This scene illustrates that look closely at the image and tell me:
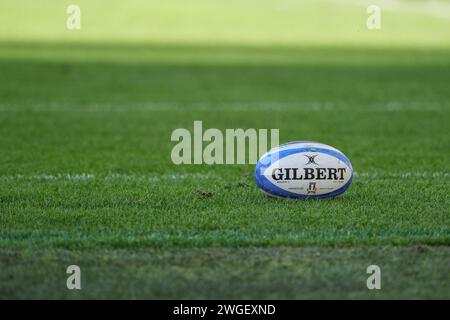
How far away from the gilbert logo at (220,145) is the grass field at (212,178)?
7.3 inches

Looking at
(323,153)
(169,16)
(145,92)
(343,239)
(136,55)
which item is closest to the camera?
(343,239)

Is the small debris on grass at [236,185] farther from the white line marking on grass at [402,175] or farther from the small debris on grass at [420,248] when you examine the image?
the small debris on grass at [420,248]

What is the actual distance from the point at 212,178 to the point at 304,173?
1319 millimetres

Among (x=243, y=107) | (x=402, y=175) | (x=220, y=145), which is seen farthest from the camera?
(x=243, y=107)

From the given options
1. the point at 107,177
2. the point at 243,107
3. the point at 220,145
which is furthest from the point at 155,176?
the point at 243,107

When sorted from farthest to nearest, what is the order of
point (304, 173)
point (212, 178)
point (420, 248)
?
point (212, 178) < point (304, 173) < point (420, 248)

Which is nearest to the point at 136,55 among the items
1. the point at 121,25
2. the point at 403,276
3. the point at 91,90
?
the point at 91,90

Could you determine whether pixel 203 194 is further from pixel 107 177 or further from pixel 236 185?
pixel 107 177

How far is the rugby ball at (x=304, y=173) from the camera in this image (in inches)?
231

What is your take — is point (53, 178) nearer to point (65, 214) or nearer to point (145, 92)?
point (65, 214)

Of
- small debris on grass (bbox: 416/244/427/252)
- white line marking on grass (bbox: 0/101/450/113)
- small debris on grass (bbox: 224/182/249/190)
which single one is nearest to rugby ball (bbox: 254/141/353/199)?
small debris on grass (bbox: 224/182/249/190)

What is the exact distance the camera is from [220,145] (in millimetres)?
8969

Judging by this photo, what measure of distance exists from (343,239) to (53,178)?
114 inches

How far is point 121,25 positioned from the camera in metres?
27.9
